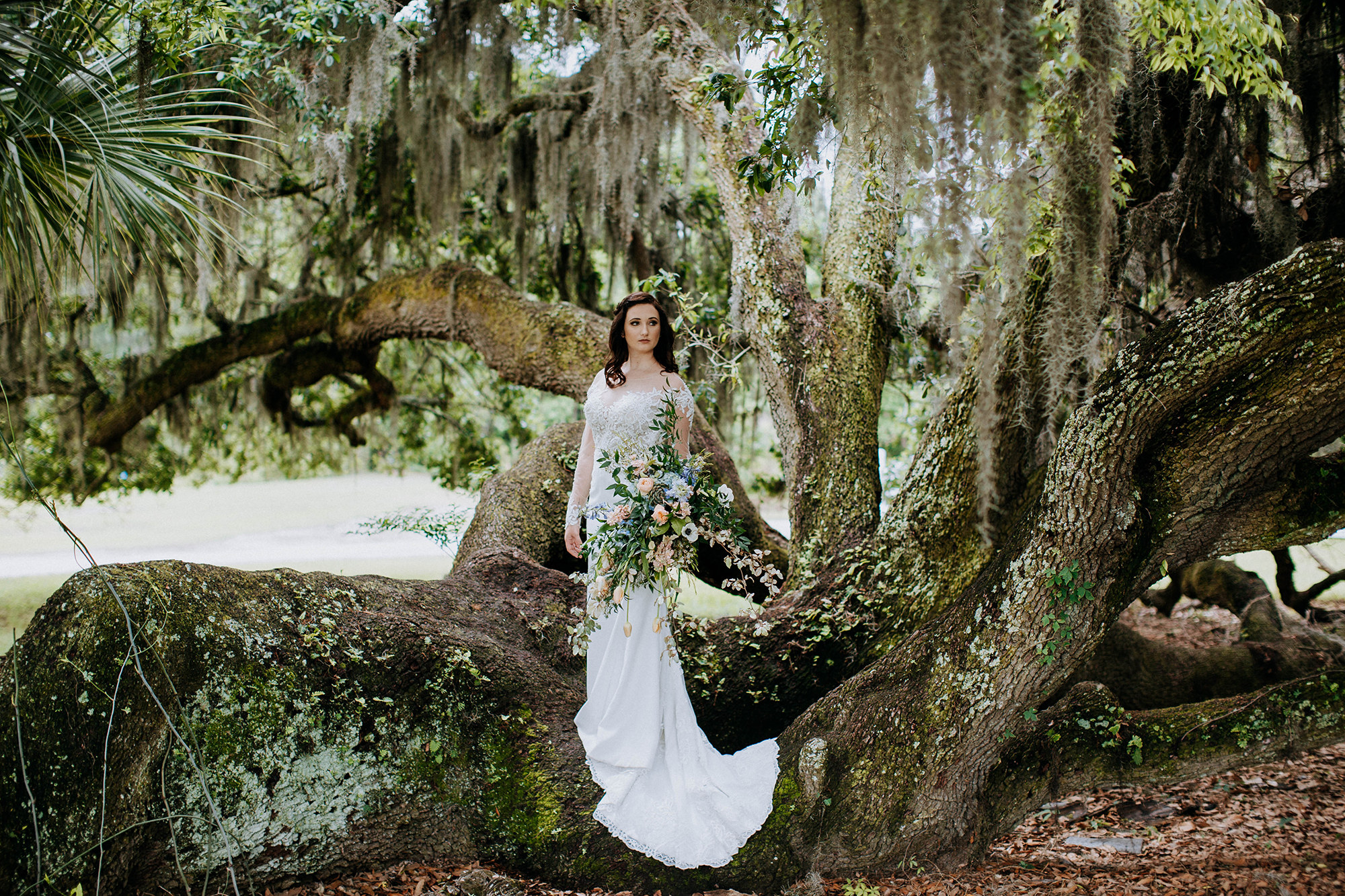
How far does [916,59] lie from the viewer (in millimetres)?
2062

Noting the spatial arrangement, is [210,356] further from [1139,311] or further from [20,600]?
[1139,311]

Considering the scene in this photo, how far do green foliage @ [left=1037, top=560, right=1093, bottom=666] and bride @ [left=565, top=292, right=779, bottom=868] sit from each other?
1.09 m

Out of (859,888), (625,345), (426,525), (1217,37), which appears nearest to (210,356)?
(426,525)

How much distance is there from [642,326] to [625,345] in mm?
168

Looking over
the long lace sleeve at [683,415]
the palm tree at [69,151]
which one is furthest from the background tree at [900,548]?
the palm tree at [69,151]

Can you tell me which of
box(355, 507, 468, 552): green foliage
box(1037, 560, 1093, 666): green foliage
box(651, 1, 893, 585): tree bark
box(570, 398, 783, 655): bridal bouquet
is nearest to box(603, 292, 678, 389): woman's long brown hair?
box(570, 398, 783, 655): bridal bouquet

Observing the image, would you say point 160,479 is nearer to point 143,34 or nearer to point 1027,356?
point 143,34

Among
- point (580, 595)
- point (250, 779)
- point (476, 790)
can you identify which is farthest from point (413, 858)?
point (580, 595)

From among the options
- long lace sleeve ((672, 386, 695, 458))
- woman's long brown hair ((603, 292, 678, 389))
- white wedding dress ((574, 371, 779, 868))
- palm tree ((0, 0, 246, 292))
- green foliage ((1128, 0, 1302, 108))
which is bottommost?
A: white wedding dress ((574, 371, 779, 868))

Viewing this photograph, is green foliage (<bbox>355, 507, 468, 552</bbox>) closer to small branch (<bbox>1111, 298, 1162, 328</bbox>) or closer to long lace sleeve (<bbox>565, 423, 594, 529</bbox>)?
long lace sleeve (<bbox>565, 423, 594, 529</bbox>)

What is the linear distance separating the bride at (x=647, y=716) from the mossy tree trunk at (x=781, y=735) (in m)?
0.09

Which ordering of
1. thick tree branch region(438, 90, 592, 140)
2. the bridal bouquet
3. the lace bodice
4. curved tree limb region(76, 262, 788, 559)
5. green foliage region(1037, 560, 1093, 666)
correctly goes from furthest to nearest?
1. thick tree branch region(438, 90, 592, 140)
2. curved tree limb region(76, 262, 788, 559)
3. the lace bodice
4. the bridal bouquet
5. green foliage region(1037, 560, 1093, 666)

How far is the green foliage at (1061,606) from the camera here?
289cm

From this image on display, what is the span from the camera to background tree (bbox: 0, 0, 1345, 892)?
2451 mm
